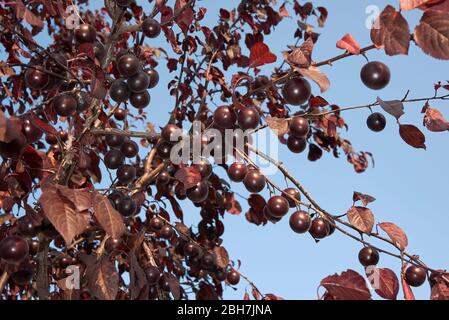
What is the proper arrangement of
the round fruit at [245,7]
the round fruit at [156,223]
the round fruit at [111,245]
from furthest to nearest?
the round fruit at [245,7]
the round fruit at [156,223]
the round fruit at [111,245]

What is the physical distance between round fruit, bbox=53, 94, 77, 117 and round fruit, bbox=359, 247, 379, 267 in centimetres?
133

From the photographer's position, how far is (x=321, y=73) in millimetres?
1241

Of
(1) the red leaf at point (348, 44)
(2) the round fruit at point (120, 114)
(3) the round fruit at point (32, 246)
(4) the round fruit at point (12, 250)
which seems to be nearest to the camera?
(1) the red leaf at point (348, 44)

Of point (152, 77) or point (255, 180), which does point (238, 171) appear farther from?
point (152, 77)

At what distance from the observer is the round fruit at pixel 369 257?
62.1 inches

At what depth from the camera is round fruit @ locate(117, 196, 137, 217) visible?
203 cm

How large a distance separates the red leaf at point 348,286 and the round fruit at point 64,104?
124 cm

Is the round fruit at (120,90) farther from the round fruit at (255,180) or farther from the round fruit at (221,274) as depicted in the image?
the round fruit at (221,274)

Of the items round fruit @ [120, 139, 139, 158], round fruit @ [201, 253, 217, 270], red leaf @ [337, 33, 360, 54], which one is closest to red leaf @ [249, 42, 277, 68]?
red leaf @ [337, 33, 360, 54]

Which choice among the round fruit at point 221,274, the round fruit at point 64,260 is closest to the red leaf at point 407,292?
the round fruit at point 221,274

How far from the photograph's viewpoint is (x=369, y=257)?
1.58 meters

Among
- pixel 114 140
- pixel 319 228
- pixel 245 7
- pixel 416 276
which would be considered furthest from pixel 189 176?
pixel 245 7

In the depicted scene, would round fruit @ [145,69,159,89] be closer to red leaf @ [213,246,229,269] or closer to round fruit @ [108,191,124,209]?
round fruit @ [108,191,124,209]

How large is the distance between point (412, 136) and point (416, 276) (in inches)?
20.2
